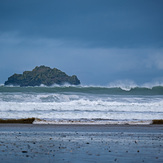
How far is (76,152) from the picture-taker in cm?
868

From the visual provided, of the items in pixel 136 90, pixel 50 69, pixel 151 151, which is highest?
pixel 50 69

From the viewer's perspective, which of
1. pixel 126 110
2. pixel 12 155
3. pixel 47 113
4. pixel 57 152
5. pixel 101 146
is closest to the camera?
pixel 12 155

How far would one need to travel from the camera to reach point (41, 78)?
209ft

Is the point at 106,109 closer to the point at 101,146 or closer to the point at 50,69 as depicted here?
the point at 101,146

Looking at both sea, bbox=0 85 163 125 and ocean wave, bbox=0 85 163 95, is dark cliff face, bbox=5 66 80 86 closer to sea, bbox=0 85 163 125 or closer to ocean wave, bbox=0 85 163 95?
ocean wave, bbox=0 85 163 95

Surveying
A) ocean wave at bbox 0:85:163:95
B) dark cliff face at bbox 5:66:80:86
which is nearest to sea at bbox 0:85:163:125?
ocean wave at bbox 0:85:163:95

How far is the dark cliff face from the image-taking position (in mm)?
62938

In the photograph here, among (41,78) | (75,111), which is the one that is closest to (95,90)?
(41,78)

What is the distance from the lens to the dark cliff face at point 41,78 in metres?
62.9

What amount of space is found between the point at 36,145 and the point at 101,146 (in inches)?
74.2

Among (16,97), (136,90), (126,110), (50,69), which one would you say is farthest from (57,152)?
(50,69)

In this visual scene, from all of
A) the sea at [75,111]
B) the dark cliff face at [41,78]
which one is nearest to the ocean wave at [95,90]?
the sea at [75,111]

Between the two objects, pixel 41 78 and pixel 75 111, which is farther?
pixel 41 78

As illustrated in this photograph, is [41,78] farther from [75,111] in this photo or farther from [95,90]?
[75,111]
